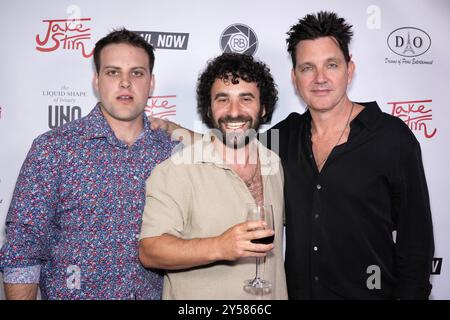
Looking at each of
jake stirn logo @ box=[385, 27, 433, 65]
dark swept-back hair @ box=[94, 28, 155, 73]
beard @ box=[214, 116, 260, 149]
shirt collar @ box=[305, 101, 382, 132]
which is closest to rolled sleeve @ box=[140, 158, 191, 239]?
beard @ box=[214, 116, 260, 149]

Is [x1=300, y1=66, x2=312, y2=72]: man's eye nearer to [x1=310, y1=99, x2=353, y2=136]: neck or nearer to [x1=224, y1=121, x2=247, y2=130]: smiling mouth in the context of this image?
[x1=310, y1=99, x2=353, y2=136]: neck

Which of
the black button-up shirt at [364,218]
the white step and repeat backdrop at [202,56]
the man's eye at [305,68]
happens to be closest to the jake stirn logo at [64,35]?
the white step and repeat backdrop at [202,56]

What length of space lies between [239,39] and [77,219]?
1.60 metres

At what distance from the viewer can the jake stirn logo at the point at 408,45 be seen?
285 cm

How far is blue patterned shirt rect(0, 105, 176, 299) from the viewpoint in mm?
1868

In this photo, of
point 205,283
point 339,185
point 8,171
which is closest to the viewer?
point 205,283

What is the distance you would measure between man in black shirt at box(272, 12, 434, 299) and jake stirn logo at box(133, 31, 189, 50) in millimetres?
1095

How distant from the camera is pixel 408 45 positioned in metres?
2.85

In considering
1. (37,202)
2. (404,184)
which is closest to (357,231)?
(404,184)

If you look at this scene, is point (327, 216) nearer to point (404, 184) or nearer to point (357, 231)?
point (357, 231)

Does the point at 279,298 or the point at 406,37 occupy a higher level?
the point at 406,37

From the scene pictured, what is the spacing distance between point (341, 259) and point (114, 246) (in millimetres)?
1084

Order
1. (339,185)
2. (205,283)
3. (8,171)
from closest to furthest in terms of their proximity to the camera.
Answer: (205,283) < (339,185) < (8,171)

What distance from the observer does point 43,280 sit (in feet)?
6.58
